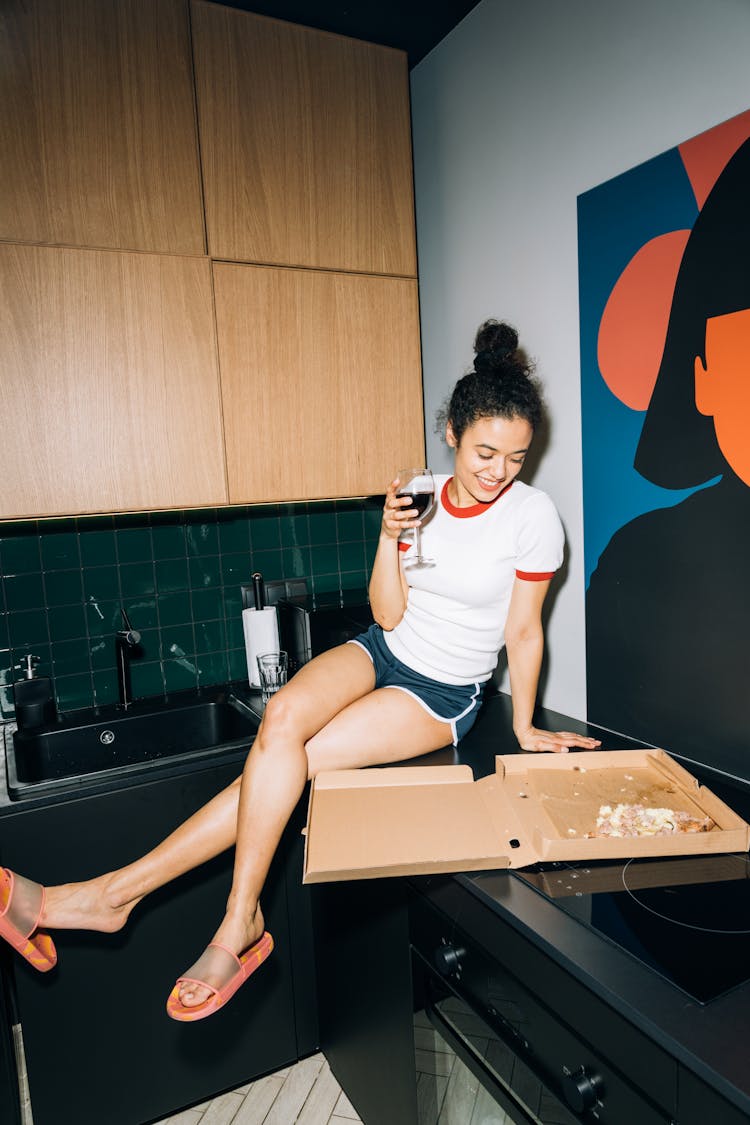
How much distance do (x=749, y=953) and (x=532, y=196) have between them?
5.80ft

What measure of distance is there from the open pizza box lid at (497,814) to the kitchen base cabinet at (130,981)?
0.61 m

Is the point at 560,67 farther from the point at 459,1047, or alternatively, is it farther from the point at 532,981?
the point at 459,1047

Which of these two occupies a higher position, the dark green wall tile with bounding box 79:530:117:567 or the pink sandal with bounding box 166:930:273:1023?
the dark green wall tile with bounding box 79:530:117:567

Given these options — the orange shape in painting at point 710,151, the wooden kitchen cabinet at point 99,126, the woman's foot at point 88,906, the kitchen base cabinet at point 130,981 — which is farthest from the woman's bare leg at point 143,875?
the orange shape in painting at point 710,151

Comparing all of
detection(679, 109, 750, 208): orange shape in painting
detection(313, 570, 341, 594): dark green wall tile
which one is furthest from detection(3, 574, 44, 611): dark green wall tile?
detection(679, 109, 750, 208): orange shape in painting

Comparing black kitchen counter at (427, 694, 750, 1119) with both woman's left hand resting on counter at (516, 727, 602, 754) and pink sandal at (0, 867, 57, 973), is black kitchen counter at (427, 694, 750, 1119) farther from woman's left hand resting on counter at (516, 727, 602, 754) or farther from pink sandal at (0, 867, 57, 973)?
pink sandal at (0, 867, 57, 973)

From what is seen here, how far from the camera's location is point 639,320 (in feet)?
5.24

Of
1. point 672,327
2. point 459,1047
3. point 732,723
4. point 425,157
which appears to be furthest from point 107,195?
point 459,1047

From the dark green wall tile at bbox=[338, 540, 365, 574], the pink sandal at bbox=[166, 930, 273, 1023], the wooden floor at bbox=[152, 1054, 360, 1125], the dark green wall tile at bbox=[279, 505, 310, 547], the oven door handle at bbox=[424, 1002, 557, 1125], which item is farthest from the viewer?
the dark green wall tile at bbox=[338, 540, 365, 574]

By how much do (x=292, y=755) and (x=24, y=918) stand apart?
0.65m

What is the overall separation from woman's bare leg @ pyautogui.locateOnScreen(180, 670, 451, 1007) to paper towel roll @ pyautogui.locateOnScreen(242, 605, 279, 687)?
610 mm

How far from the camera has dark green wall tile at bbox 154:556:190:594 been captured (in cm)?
229

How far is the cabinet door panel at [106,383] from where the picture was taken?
172 centimetres

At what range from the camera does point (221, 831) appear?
1575 millimetres
